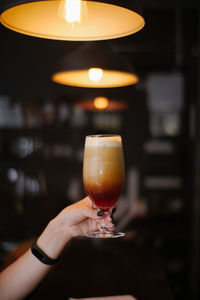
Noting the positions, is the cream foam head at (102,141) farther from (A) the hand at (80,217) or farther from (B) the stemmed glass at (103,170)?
(A) the hand at (80,217)

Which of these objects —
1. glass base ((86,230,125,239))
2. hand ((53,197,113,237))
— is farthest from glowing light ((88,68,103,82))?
glass base ((86,230,125,239))

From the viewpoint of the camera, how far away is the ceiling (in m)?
3.83

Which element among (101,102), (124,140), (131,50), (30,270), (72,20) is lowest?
(30,270)

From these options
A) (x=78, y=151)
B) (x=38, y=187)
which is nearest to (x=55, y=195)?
(x=38, y=187)

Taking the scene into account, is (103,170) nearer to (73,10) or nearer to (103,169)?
(103,169)

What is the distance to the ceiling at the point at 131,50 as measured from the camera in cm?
383

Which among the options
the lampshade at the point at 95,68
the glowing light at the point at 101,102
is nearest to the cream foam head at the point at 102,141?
→ the lampshade at the point at 95,68

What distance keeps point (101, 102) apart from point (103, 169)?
2581mm

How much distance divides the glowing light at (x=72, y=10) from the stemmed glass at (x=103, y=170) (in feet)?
1.17

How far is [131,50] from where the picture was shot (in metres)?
3.83

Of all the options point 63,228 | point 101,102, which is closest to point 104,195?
point 63,228

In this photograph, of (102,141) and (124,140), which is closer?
(102,141)

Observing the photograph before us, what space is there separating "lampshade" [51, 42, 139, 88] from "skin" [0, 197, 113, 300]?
2.67 ft

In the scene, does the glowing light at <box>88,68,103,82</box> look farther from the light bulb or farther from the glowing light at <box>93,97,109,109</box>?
the glowing light at <box>93,97,109,109</box>
